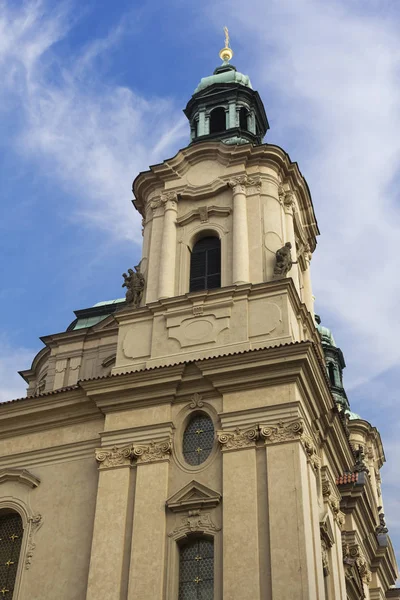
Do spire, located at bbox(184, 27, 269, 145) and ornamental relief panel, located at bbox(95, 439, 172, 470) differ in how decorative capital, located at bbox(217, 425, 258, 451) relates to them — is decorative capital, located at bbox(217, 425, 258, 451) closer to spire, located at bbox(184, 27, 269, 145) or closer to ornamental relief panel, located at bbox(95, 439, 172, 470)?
ornamental relief panel, located at bbox(95, 439, 172, 470)

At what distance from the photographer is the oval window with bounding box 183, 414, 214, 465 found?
1817cm

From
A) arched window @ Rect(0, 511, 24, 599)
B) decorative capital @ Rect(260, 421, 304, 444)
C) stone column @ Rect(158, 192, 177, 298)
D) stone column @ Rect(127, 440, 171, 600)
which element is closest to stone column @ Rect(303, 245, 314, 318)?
stone column @ Rect(158, 192, 177, 298)

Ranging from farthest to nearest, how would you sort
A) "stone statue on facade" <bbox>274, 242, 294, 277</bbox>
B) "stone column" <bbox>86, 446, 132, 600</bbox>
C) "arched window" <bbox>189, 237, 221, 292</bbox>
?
"arched window" <bbox>189, 237, 221, 292</bbox>
"stone statue on facade" <bbox>274, 242, 294, 277</bbox>
"stone column" <bbox>86, 446, 132, 600</bbox>

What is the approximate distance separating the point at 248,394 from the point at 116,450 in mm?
3200

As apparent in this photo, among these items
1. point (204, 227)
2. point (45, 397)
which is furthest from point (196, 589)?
point (204, 227)

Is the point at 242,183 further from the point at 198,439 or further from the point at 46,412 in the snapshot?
the point at 46,412

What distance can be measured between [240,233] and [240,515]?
8.18 metres

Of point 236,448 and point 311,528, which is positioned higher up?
point 236,448

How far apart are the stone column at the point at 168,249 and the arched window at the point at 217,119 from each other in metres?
5.85

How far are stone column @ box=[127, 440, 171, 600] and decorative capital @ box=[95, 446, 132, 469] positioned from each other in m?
0.20

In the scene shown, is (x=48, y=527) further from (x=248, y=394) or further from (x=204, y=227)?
(x=204, y=227)

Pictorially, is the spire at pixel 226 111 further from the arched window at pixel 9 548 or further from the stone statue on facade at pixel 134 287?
the arched window at pixel 9 548

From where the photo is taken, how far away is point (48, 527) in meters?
18.5

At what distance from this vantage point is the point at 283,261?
21.1 meters
